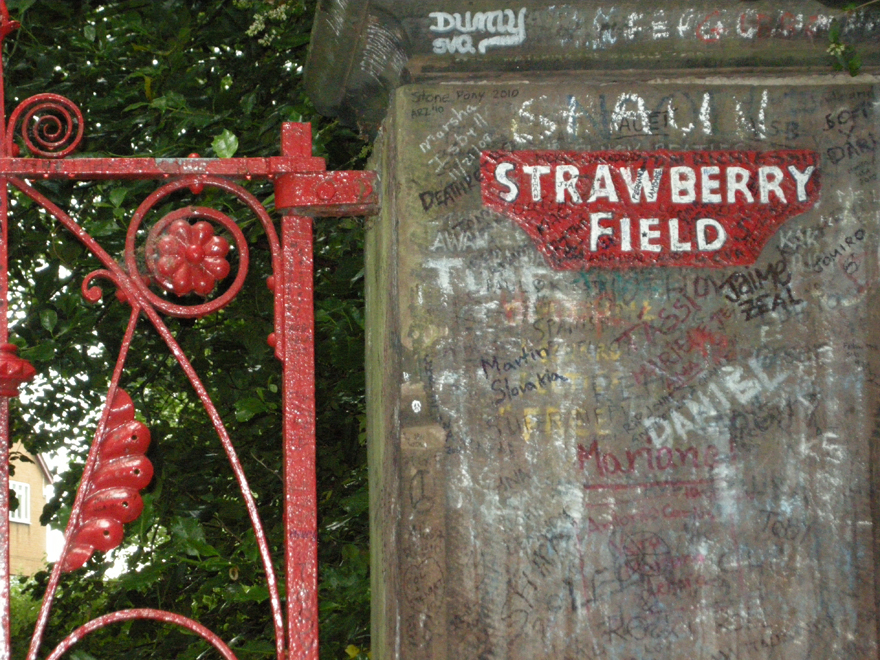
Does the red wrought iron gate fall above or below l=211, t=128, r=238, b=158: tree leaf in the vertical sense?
below

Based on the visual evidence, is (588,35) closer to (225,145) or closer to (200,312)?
(200,312)

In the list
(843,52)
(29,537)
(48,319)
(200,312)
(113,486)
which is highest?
(843,52)

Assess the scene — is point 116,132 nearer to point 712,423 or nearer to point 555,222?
point 555,222

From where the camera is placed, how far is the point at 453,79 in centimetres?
232

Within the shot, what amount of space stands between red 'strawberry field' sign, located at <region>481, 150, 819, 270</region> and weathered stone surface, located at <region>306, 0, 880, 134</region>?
221 mm

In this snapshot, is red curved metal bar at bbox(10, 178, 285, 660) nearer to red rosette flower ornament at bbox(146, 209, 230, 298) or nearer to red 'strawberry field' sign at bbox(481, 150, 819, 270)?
red rosette flower ornament at bbox(146, 209, 230, 298)

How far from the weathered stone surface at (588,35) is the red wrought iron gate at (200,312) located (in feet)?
1.15

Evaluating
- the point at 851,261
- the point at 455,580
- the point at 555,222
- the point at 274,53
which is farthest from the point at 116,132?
the point at 851,261

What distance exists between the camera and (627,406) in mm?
2227

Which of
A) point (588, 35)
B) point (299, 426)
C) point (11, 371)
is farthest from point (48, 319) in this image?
point (588, 35)

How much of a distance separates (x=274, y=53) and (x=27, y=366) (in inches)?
79.3

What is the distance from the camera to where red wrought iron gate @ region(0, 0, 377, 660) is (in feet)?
7.98

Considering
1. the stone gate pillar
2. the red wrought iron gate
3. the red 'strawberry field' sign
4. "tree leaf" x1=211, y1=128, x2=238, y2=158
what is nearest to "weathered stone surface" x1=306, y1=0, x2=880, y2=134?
the stone gate pillar

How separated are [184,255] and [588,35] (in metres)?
1.13
